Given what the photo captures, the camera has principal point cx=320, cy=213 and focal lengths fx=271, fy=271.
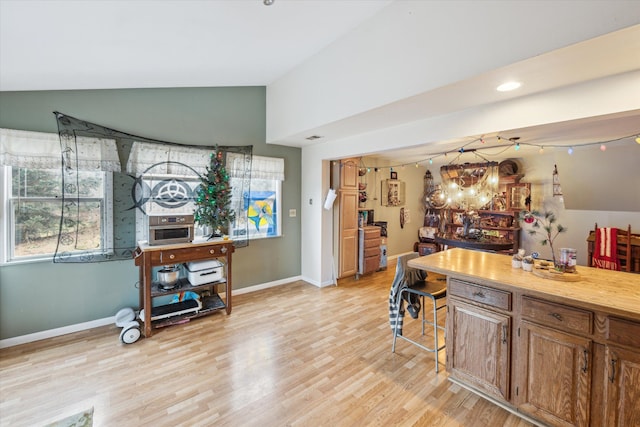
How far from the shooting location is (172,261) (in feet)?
9.75

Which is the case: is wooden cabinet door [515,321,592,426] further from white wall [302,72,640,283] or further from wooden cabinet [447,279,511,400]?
white wall [302,72,640,283]

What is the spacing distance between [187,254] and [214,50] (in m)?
2.14

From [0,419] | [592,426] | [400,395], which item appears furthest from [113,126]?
[592,426]

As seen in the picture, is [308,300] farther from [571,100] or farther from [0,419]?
[571,100]

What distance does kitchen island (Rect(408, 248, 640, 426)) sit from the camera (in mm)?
1438

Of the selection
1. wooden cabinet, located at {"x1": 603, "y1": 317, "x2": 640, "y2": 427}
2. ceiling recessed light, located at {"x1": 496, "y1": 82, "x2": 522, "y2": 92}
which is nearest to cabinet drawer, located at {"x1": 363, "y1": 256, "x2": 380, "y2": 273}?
ceiling recessed light, located at {"x1": 496, "y1": 82, "x2": 522, "y2": 92}

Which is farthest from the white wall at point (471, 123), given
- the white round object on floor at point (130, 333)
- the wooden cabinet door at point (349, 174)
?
the white round object on floor at point (130, 333)

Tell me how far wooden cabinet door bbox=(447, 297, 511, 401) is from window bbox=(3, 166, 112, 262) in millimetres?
3628

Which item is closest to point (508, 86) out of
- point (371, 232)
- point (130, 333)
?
point (371, 232)

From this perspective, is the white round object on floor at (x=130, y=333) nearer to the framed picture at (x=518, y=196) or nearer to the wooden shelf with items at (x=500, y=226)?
the wooden shelf with items at (x=500, y=226)

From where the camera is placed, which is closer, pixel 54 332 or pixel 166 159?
pixel 54 332

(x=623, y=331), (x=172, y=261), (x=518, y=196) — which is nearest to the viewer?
(x=623, y=331)

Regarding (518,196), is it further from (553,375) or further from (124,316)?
(124,316)

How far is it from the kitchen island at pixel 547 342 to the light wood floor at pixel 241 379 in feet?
0.73
